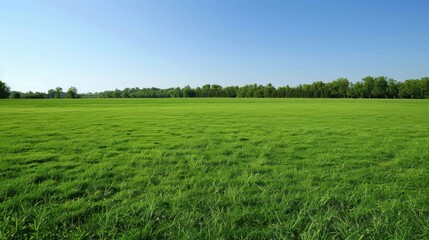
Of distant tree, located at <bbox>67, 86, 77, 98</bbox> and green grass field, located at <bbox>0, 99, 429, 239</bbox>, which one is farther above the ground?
distant tree, located at <bbox>67, 86, 77, 98</bbox>

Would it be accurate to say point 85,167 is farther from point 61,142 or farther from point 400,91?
point 400,91

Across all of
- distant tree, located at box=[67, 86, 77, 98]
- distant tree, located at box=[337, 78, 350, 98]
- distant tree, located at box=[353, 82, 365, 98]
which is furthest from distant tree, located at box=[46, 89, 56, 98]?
distant tree, located at box=[353, 82, 365, 98]

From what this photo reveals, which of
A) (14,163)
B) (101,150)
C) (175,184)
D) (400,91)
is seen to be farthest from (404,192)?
(400,91)

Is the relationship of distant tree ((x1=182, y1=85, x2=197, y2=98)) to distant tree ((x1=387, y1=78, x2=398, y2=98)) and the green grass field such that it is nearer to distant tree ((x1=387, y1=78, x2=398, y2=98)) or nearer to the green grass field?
distant tree ((x1=387, y1=78, x2=398, y2=98))

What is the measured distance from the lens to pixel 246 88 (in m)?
171

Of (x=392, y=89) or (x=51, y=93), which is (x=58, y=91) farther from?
(x=392, y=89)

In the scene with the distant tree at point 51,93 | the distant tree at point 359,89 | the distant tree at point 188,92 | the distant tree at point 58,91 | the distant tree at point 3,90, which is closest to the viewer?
the distant tree at point 3,90

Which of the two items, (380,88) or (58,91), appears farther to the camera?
(58,91)

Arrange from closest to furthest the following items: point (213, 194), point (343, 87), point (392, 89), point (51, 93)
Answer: point (213, 194) < point (392, 89) < point (343, 87) < point (51, 93)

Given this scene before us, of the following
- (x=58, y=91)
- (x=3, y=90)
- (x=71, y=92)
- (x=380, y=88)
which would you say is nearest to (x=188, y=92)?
(x=71, y=92)

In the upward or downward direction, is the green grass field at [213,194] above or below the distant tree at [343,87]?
below

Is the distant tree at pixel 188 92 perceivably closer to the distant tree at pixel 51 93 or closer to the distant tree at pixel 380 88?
the distant tree at pixel 51 93

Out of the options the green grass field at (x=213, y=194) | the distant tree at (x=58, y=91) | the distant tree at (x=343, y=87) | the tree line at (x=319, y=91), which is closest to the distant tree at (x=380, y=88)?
the tree line at (x=319, y=91)

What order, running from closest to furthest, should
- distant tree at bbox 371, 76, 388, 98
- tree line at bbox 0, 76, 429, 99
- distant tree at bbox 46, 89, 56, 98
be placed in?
tree line at bbox 0, 76, 429, 99
distant tree at bbox 371, 76, 388, 98
distant tree at bbox 46, 89, 56, 98
